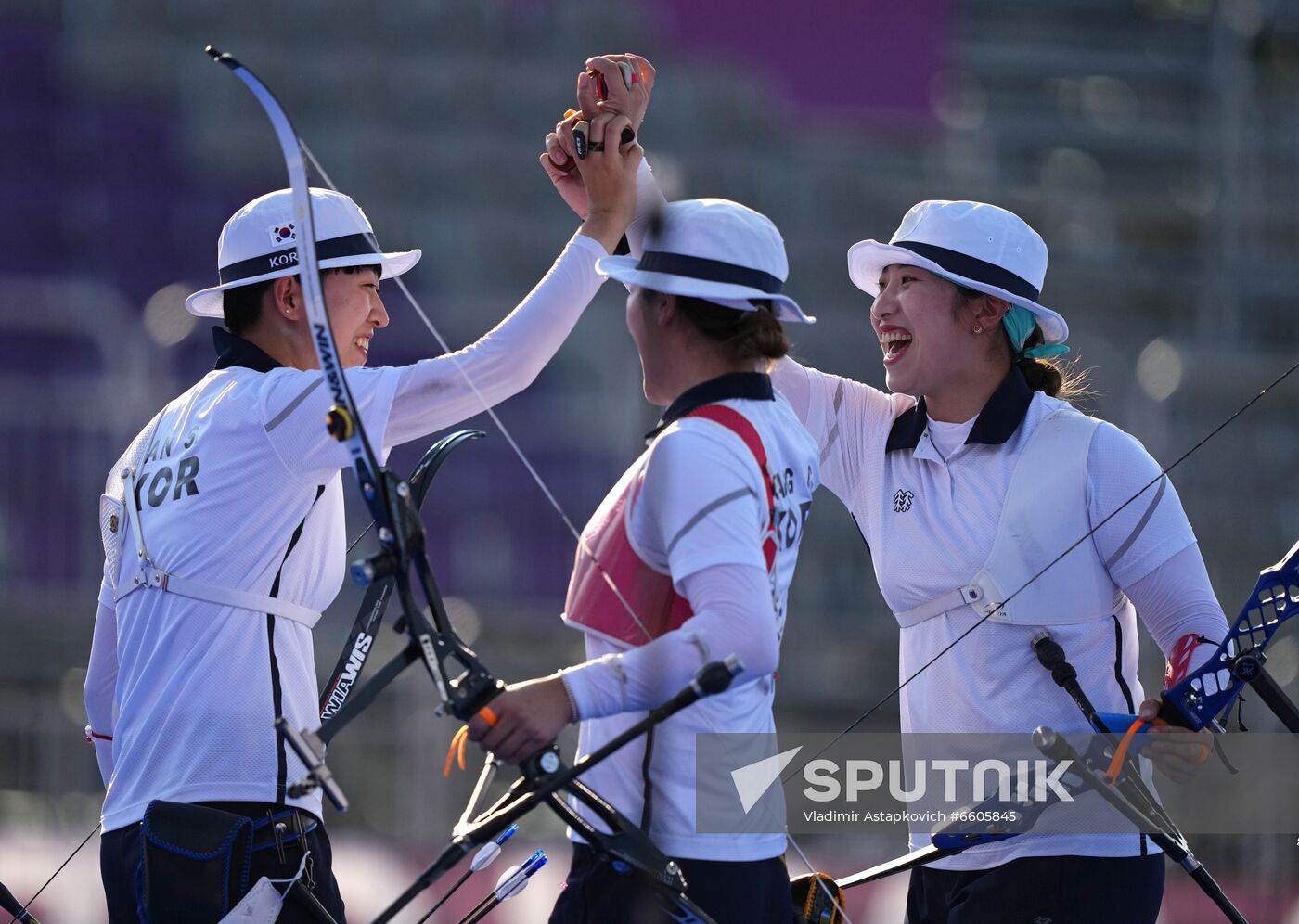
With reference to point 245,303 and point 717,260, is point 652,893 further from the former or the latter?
point 245,303

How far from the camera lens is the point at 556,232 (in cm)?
1027

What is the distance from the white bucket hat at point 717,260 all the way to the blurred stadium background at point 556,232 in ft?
12.7

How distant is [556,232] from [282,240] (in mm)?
7348

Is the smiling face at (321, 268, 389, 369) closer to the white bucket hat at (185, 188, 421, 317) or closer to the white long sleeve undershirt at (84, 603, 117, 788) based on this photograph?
the white bucket hat at (185, 188, 421, 317)

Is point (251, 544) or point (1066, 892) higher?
point (251, 544)

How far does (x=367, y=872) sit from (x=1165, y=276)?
6645 mm

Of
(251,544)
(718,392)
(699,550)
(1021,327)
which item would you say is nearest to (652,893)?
(699,550)

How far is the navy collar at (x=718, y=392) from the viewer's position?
2.45 m

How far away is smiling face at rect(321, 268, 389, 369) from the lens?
9.79 feet

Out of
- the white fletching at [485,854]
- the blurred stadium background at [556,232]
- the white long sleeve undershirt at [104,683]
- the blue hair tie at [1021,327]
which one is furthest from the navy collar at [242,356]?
the blurred stadium background at [556,232]

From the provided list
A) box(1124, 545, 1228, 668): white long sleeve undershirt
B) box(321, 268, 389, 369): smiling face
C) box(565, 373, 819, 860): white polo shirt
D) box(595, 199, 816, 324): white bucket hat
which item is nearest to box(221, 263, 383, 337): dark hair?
box(321, 268, 389, 369): smiling face

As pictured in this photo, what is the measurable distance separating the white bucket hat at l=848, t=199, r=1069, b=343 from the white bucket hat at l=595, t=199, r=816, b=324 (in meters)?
0.63

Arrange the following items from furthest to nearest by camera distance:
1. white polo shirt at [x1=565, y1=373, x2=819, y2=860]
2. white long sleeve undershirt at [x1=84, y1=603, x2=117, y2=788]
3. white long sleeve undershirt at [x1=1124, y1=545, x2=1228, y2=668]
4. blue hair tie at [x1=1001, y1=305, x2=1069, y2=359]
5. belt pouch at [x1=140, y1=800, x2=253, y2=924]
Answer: blue hair tie at [x1=1001, y1=305, x2=1069, y2=359] < white long sleeve undershirt at [x1=84, y1=603, x2=117, y2=788] < white long sleeve undershirt at [x1=1124, y1=545, x2=1228, y2=668] < belt pouch at [x1=140, y1=800, x2=253, y2=924] < white polo shirt at [x1=565, y1=373, x2=819, y2=860]

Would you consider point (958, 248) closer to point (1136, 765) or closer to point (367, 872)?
point (1136, 765)
